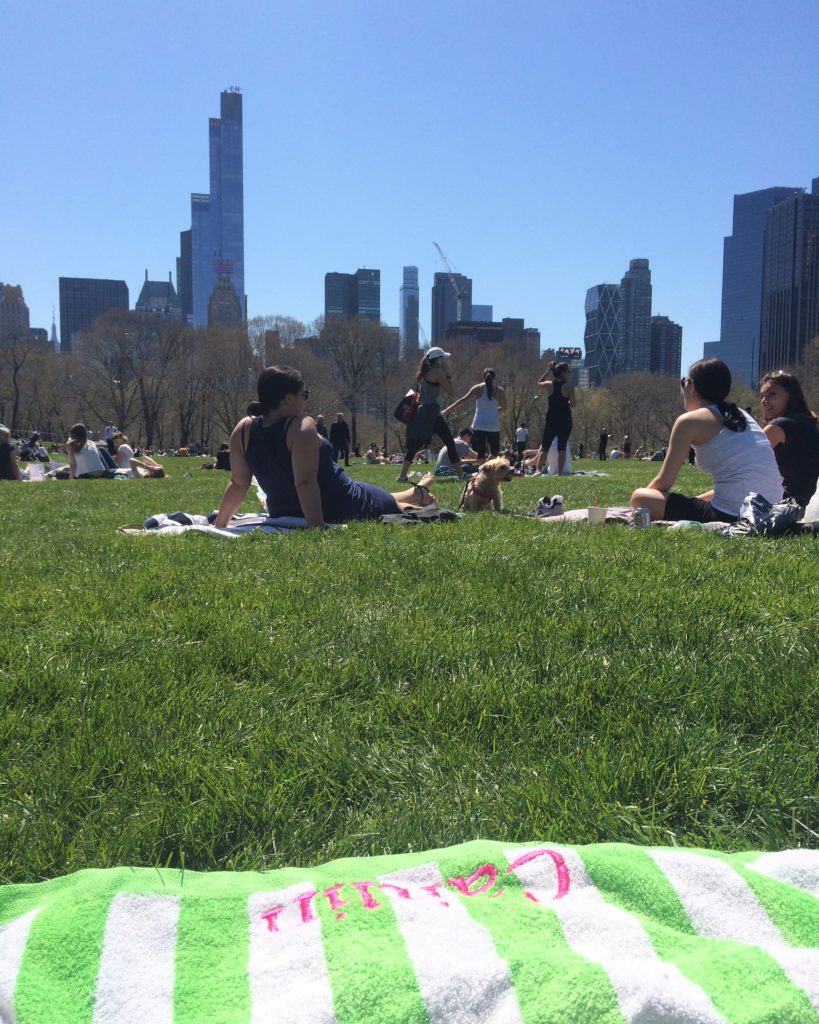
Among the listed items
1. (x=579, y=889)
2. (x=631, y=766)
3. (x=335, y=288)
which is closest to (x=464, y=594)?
(x=631, y=766)

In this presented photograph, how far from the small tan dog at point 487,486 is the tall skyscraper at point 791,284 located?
9733 centimetres

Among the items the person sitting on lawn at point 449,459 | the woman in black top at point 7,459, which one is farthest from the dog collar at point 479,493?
the woman in black top at point 7,459

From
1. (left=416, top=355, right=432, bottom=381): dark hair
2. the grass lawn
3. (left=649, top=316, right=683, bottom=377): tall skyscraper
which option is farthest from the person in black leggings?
(left=649, top=316, right=683, bottom=377): tall skyscraper

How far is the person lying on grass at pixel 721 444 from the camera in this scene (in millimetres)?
6020

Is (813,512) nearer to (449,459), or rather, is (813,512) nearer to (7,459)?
(449,459)

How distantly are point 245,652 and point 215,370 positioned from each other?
58994 millimetres

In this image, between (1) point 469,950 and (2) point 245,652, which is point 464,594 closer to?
(2) point 245,652

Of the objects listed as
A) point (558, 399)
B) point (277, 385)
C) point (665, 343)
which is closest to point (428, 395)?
point (558, 399)

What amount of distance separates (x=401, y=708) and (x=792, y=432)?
5.60 meters

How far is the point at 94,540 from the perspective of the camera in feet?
20.1

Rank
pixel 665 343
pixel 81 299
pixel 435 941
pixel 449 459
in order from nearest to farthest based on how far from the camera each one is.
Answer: pixel 435 941
pixel 449 459
pixel 665 343
pixel 81 299

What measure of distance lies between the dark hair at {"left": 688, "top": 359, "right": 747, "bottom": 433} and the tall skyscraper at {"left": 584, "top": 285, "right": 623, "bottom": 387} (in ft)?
561

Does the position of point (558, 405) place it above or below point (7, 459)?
above

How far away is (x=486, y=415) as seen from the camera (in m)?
14.4
